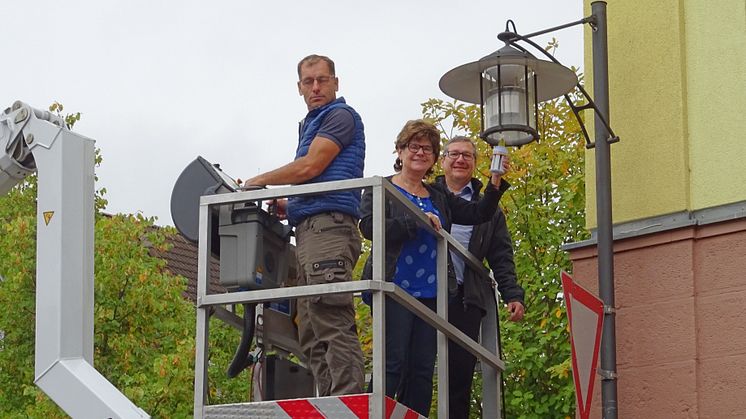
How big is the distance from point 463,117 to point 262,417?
39.4 ft

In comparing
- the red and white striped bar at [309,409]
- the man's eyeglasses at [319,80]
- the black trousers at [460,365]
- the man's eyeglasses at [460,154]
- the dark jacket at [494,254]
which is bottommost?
the red and white striped bar at [309,409]

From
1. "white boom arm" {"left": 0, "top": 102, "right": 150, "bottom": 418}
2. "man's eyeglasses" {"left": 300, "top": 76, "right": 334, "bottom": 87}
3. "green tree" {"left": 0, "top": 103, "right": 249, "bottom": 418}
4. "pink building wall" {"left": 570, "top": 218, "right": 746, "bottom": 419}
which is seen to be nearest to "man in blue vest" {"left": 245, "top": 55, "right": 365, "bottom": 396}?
"man's eyeglasses" {"left": 300, "top": 76, "right": 334, "bottom": 87}

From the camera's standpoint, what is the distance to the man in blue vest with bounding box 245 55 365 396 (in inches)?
306

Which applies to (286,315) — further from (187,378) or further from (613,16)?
(187,378)

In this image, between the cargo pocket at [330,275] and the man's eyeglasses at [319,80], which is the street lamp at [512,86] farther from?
the cargo pocket at [330,275]

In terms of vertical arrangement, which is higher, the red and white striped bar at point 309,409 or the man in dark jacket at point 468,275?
the man in dark jacket at point 468,275

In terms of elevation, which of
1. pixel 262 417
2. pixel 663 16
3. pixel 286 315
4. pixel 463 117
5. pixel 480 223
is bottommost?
pixel 262 417

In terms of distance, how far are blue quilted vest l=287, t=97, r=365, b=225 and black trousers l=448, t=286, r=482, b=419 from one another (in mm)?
1205

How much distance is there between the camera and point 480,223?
29.1 ft

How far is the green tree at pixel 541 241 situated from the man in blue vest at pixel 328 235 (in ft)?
25.7

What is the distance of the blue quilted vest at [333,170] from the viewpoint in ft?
26.0

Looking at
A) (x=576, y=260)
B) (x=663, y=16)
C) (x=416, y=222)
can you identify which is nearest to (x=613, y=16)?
(x=663, y=16)

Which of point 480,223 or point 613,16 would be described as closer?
point 480,223

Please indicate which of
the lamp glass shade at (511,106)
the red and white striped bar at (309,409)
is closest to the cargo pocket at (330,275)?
the red and white striped bar at (309,409)
